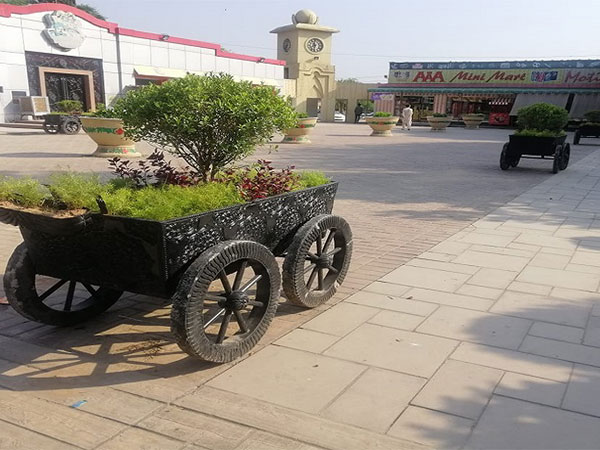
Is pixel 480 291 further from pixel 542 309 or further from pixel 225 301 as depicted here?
pixel 225 301

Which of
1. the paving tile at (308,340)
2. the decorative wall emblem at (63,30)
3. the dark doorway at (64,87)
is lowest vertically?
the paving tile at (308,340)

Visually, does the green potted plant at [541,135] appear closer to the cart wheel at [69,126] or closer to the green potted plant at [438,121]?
the cart wheel at [69,126]

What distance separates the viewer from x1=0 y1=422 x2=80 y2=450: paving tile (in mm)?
2293

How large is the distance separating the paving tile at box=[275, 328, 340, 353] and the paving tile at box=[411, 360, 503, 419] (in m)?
0.73

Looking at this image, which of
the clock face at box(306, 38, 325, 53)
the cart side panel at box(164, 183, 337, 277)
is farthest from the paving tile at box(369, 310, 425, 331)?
the clock face at box(306, 38, 325, 53)

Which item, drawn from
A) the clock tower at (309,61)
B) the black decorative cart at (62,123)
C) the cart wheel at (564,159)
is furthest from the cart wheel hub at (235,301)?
the clock tower at (309,61)

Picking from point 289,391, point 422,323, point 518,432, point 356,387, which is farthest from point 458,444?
point 422,323

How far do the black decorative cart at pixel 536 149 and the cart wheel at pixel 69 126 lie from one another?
1668 centimetres

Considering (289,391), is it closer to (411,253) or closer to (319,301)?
(319,301)

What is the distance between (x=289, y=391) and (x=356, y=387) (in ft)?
1.21

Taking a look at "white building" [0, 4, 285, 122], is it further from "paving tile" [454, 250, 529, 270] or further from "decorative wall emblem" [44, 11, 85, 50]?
"paving tile" [454, 250, 529, 270]

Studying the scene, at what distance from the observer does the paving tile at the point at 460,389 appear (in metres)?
2.66

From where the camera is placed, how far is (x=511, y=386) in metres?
2.87

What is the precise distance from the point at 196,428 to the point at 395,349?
1412 mm
